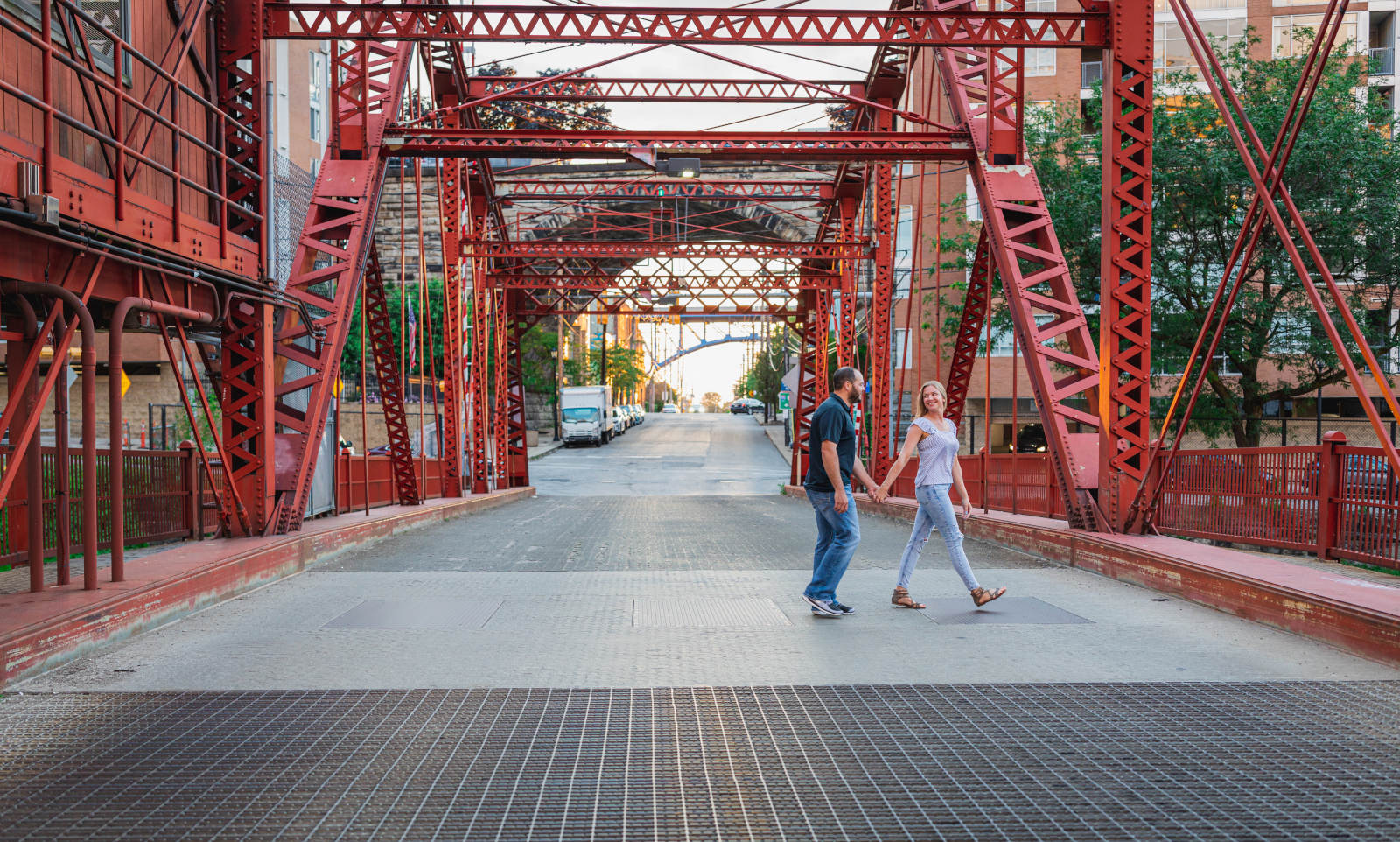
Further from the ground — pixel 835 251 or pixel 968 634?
pixel 835 251

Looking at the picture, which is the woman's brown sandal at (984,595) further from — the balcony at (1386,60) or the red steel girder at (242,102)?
the balcony at (1386,60)

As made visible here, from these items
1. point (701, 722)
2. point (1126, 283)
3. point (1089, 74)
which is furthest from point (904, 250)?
point (701, 722)

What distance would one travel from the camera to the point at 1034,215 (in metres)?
13.2

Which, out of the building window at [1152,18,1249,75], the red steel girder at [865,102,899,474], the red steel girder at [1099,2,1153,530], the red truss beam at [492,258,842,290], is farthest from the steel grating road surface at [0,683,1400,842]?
the building window at [1152,18,1249,75]

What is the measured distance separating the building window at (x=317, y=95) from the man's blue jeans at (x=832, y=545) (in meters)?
51.4

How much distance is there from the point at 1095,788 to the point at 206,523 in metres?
13.0

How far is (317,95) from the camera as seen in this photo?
181ft

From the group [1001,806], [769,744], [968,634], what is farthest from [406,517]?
[1001,806]

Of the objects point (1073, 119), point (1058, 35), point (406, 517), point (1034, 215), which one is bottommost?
point (406, 517)

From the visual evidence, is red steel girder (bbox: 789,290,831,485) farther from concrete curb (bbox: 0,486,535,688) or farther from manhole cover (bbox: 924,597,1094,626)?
manhole cover (bbox: 924,597,1094,626)

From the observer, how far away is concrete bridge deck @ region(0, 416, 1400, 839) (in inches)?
149

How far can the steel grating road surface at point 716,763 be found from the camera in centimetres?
370

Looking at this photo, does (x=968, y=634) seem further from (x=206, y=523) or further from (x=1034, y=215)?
(x=206, y=523)

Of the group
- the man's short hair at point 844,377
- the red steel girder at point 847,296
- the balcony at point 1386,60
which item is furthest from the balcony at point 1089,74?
the man's short hair at point 844,377
